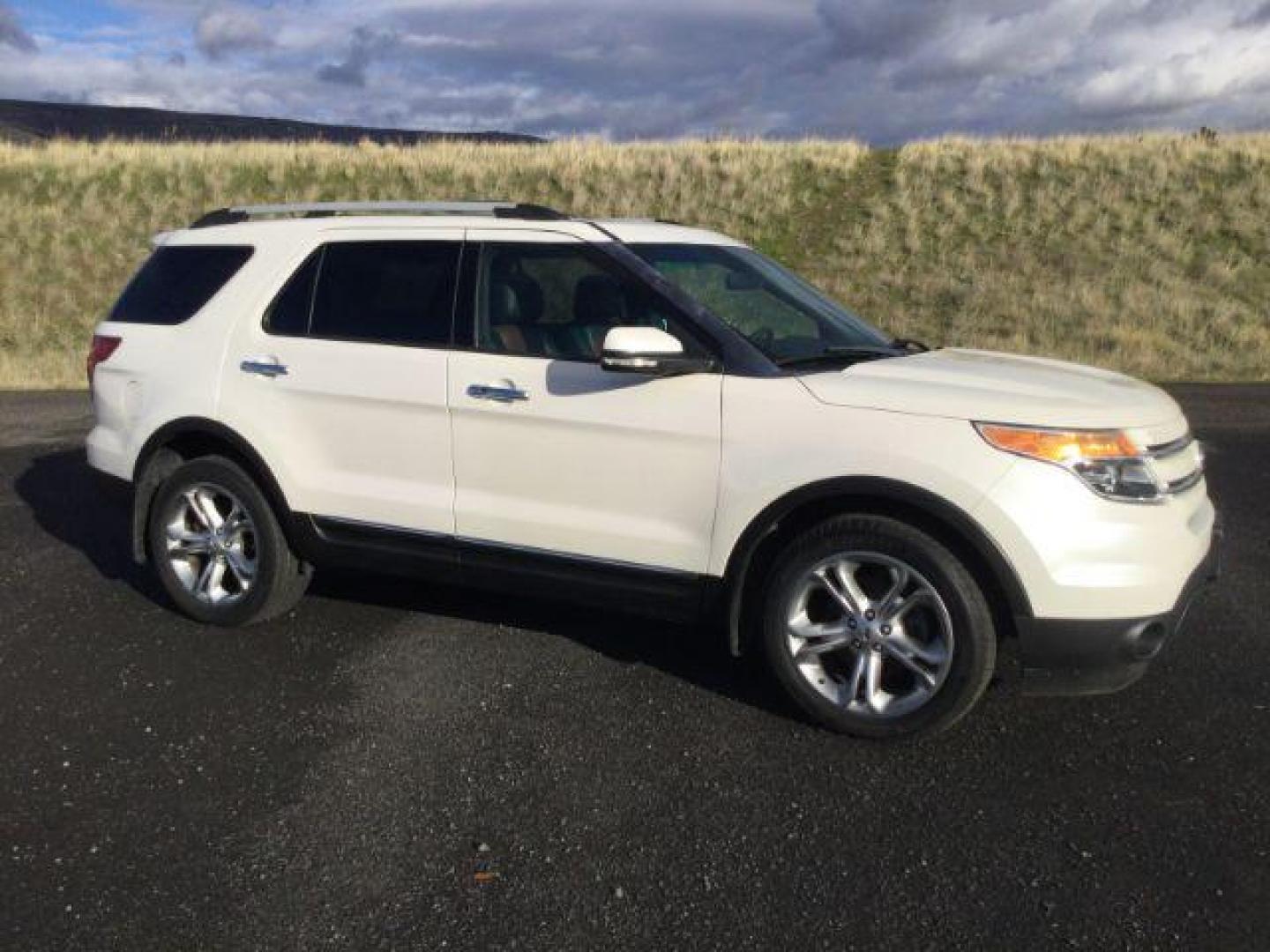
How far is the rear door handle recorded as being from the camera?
505cm

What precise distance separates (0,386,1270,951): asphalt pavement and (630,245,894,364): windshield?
1.37 metres

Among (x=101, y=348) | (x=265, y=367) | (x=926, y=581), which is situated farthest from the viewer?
(x=101, y=348)

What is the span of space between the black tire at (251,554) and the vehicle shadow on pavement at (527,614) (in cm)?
27

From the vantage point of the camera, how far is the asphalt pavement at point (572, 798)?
299cm

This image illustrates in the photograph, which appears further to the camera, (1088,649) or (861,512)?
(861,512)

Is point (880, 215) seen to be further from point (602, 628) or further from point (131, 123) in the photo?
point (131, 123)

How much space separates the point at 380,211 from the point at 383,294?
0.49 meters

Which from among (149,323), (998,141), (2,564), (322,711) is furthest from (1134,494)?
(998,141)

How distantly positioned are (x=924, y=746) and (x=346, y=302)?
9.89 ft

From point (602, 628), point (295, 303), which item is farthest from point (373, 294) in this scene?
point (602, 628)

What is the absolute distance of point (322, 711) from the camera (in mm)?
4363

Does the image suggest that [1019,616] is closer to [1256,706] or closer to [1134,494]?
[1134,494]

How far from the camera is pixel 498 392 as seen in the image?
4527mm

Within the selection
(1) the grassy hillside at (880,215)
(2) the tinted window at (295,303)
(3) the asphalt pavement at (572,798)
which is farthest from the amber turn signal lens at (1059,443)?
(1) the grassy hillside at (880,215)
